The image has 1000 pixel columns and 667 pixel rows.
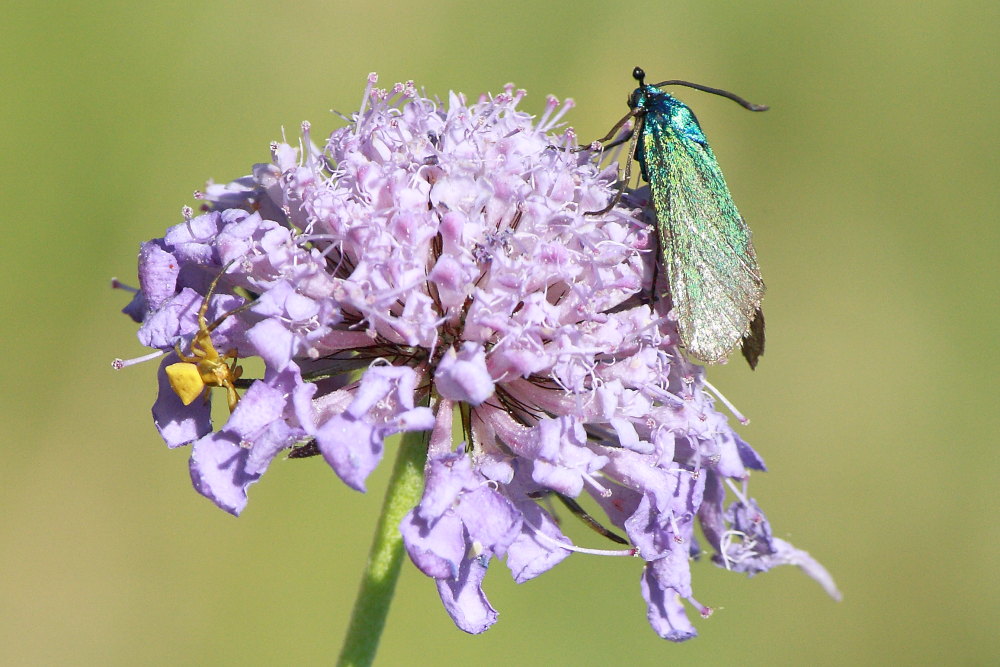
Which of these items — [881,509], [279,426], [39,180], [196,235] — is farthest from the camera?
[881,509]

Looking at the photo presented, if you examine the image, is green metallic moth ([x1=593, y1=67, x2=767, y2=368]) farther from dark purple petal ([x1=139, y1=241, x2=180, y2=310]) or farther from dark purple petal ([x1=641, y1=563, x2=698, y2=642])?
dark purple petal ([x1=139, y1=241, x2=180, y2=310])

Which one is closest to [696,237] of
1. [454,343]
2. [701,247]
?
[701,247]

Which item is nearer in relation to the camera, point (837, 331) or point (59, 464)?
point (59, 464)

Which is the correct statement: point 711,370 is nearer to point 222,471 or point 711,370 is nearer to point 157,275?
point 157,275

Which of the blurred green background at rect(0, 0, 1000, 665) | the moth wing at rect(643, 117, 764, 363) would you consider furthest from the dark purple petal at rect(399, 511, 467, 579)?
the blurred green background at rect(0, 0, 1000, 665)

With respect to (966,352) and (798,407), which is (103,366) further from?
(966,352)

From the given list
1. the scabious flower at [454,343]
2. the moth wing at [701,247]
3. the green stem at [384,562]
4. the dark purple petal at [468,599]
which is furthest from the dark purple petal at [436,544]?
the moth wing at [701,247]

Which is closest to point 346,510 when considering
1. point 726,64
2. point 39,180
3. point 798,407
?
point 39,180

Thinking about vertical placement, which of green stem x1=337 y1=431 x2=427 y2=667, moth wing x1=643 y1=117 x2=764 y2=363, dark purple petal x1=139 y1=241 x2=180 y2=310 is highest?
moth wing x1=643 y1=117 x2=764 y2=363
